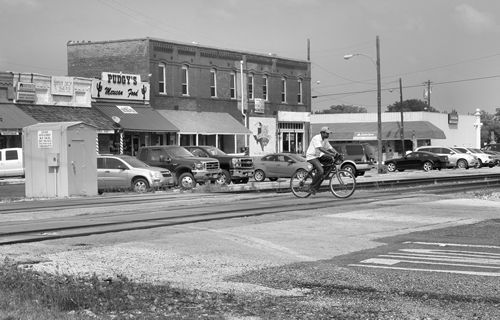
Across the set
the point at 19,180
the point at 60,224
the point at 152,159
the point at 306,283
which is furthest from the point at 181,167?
the point at 306,283

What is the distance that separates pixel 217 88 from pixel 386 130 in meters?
30.7

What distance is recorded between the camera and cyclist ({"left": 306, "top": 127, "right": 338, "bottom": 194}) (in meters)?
15.4

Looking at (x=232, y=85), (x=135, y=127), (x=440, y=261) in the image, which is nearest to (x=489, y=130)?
(x=232, y=85)

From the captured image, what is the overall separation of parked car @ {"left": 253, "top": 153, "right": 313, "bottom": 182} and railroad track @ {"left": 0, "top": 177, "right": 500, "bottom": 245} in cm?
1282

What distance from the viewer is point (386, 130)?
237 feet

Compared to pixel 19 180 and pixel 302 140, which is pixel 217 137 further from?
pixel 19 180

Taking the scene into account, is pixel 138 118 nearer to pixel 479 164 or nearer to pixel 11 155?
pixel 11 155

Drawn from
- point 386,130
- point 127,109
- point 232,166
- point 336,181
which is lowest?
point 336,181

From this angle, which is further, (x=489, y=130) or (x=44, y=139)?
(x=489, y=130)

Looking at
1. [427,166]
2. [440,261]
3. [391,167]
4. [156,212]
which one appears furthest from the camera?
[391,167]

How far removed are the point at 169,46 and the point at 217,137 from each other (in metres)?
8.00

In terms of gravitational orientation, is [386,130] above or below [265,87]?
below

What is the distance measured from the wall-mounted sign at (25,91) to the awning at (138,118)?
4892mm

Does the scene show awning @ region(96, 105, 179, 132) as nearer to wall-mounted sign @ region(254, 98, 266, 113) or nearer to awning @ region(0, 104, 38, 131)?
awning @ region(0, 104, 38, 131)
